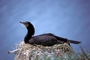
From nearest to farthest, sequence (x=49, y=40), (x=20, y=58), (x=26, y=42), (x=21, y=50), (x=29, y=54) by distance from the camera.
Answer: (x=29, y=54) < (x=20, y=58) < (x=21, y=50) < (x=49, y=40) < (x=26, y=42)

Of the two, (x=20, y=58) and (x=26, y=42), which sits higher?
(x=26, y=42)

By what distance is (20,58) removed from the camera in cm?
198

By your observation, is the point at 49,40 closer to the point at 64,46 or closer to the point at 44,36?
the point at 44,36

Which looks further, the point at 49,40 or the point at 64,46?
the point at 49,40

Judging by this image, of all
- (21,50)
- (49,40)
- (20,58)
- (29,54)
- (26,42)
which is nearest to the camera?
(29,54)

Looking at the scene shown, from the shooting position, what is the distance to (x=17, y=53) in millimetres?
2146

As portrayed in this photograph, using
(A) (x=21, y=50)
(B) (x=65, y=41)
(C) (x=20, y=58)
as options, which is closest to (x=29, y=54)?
(C) (x=20, y=58)

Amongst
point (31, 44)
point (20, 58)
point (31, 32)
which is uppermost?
point (31, 32)

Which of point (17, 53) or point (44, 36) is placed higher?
point (44, 36)

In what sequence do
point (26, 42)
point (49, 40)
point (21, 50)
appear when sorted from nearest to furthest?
point (21, 50)
point (49, 40)
point (26, 42)

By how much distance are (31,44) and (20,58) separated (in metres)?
0.38

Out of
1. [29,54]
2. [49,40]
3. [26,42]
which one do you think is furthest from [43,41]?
[29,54]

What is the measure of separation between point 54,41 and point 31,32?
1.43 ft

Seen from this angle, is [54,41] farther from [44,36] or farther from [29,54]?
[29,54]
